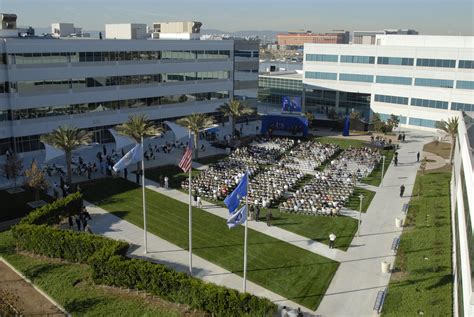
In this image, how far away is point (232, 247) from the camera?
3022 cm

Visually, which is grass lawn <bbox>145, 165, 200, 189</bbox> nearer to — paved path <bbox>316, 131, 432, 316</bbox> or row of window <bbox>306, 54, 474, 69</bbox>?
paved path <bbox>316, 131, 432, 316</bbox>

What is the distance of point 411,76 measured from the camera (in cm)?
7181

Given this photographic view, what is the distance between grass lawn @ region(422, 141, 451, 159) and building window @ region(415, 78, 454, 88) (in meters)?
10.7

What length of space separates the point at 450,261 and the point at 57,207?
25.6m

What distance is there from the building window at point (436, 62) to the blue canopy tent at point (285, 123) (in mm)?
21766

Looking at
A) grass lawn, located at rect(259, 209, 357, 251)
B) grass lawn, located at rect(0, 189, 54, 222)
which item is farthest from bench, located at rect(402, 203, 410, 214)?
grass lawn, located at rect(0, 189, 54, 222)

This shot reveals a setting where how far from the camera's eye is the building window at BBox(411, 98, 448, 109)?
69.3 metres

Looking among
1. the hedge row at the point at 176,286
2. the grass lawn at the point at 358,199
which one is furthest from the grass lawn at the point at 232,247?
the grass lawn at the point at 358,199

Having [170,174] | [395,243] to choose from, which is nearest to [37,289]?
[395,243]

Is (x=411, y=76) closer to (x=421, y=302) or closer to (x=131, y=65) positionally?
(x=131, y=65)

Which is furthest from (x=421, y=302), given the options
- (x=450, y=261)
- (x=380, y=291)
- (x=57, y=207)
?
(x=57, y=207)

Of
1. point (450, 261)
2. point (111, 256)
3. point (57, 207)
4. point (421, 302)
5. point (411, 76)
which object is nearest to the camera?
point (421, 302)

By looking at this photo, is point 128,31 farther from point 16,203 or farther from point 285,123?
point 16,203

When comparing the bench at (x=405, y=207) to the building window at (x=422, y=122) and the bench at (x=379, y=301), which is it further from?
the building window at (x=422, y=122)
